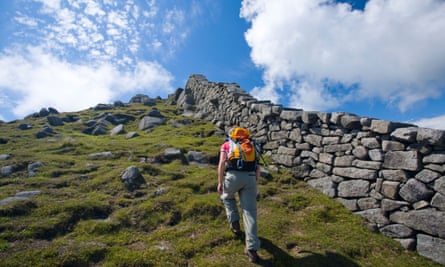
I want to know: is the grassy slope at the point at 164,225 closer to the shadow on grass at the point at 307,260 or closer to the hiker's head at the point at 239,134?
the shadow on grass at the point at 307,260

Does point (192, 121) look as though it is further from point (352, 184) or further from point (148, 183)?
point (352, 184)

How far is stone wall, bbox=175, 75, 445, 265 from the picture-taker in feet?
20.9

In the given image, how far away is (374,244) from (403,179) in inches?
76.8

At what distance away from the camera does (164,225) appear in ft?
23.1

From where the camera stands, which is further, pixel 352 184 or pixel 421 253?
pixel 352 184

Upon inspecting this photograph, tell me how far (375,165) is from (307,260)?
151 inches

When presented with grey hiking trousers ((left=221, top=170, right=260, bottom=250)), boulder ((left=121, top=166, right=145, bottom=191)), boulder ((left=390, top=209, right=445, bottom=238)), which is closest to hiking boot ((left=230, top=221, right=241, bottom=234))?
grey hiking trousers ((left=221, top=170, right=260, bottom=250))

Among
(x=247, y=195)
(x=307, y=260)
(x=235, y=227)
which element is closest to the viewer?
(x=307, y=260)

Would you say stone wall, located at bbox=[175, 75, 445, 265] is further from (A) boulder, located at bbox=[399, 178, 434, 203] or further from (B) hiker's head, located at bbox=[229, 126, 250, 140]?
(B) hiker's head, located at bbox=[229, 126, 250, 140]

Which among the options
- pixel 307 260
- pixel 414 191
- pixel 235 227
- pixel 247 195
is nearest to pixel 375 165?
pixel 414 191

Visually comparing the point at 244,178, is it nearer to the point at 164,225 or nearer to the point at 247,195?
the point at 247,195

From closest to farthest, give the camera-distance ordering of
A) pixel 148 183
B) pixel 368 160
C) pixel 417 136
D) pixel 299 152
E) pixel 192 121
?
1. pixel 417 136
2. pixel 368 160
3. pixel 148 183
4. pixel 299 152
5. pixel 192 121

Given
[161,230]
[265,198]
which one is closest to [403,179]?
[265,198]

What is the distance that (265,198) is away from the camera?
343 inches
